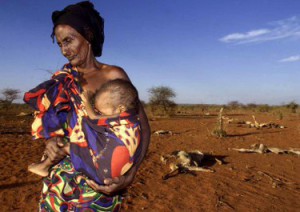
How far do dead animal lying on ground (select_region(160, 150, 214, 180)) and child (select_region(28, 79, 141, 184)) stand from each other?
4656 mm

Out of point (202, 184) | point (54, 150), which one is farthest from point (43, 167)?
point (202, 184)

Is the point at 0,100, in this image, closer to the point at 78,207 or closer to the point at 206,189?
the point at 206,189

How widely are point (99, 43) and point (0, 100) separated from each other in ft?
88.6

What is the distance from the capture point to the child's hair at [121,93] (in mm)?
1370

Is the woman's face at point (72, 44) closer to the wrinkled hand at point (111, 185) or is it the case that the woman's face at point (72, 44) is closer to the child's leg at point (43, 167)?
the child's leg at point (43, 167)

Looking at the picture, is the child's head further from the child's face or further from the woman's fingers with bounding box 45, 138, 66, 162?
the woman's fingers with bounding box 45, 138, 66, 162

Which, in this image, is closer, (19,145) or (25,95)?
(25,95)

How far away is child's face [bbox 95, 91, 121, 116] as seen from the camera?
138 centimetres

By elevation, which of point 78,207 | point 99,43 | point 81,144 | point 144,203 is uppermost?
point 99,43

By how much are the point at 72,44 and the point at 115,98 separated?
1.24 feet

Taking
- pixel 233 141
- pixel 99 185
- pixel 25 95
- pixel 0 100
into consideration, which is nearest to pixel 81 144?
pixel 99 185

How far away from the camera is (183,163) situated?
6602 millimetres

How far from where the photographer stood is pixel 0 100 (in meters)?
25.6

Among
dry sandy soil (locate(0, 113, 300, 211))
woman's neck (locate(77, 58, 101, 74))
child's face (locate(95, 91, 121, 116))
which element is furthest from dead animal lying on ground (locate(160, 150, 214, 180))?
child's face (locate(95, 91, 121, 116))
